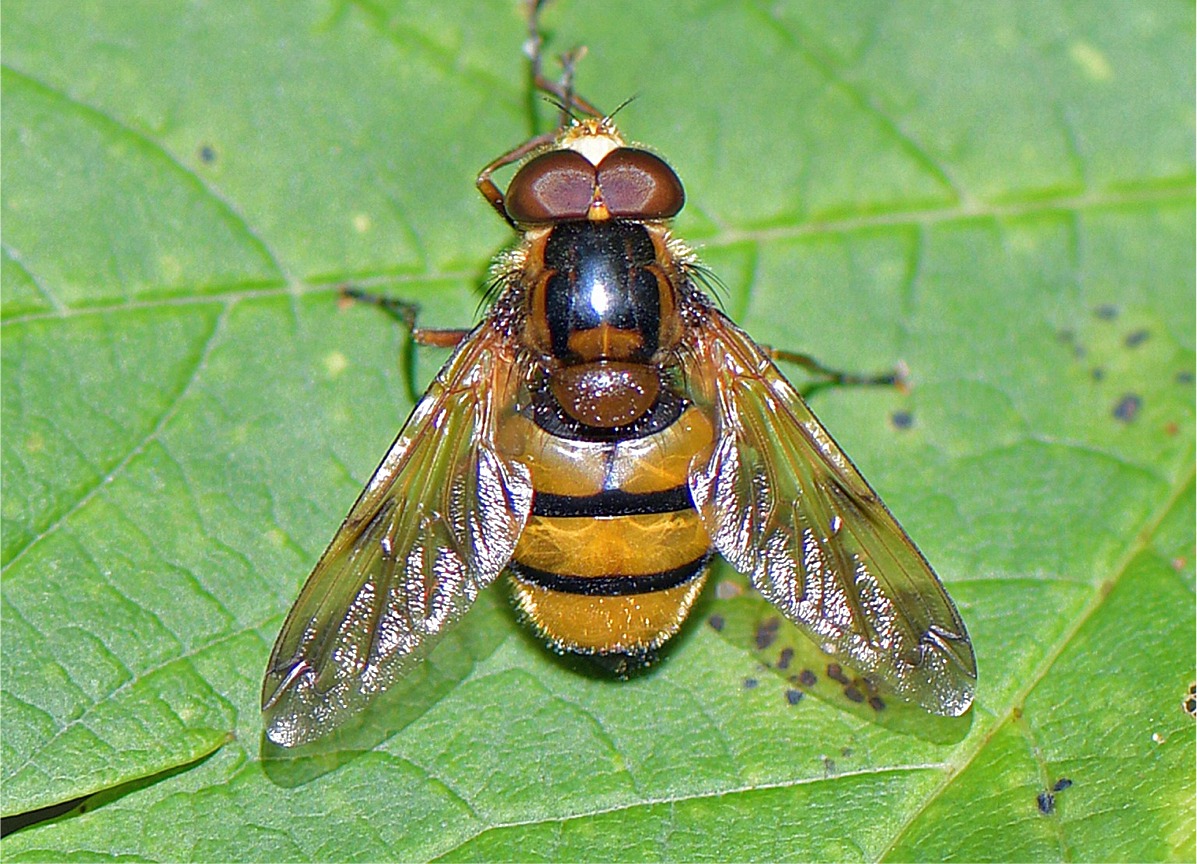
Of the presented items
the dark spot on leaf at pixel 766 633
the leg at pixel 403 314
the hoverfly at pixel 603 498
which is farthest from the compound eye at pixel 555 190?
the dark spot on leaf at pixel 766 633

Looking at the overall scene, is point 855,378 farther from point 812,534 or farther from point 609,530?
point 609,530

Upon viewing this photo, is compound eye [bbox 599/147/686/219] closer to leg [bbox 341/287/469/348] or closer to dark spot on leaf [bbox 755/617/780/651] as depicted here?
leg [bbox 341/287/469/348]

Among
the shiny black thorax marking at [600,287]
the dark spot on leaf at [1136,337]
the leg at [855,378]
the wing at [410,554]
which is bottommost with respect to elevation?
the wing at [410,554]

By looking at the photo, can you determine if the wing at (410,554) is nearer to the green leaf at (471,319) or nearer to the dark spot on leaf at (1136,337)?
the green leaf at (471,319)

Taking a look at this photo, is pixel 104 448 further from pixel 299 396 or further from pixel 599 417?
pixel 599 417

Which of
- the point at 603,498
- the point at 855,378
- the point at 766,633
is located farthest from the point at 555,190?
the point at 766,633

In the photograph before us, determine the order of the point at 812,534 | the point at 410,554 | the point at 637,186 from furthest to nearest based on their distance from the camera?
1. the point at 637,186
2. the point at 812,534
3. the point at 410,554

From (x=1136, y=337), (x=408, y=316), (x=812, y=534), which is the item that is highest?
(x=1136, y=337)
